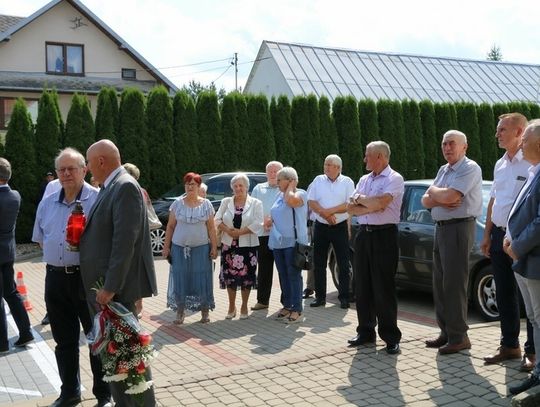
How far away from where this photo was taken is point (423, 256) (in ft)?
27.3

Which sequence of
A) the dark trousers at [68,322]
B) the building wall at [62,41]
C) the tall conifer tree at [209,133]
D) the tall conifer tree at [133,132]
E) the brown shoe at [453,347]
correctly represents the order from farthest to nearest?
the building wall at [62,41] < the tall conifer tree at [209,133] < the tall conifer tree at [133,132] < the brown shoe at [453,347] < the dark trousers at [68,322]

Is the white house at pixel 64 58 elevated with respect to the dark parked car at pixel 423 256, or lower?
elevated

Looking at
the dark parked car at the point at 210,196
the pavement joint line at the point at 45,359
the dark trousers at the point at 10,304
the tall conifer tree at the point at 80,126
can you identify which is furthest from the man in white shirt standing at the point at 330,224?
the tall conifer tree at the point at 80,126

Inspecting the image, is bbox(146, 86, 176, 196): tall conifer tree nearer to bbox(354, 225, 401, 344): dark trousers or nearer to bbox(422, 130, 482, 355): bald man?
bbox(354, 225, 401, 344): dark trousers

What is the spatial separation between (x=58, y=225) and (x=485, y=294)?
5.16 meters

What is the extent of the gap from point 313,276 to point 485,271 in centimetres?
275

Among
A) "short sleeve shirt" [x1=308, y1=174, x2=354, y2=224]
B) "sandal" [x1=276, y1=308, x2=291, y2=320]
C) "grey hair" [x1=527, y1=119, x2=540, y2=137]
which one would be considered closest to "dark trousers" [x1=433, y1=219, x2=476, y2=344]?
"grey hair" [x1=527, y1=119, x2=540, y2=137]

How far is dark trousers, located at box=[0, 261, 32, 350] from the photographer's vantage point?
6777mm

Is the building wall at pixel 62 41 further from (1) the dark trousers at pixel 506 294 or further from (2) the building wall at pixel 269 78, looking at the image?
(1) the dark trousers at pixel 506 294

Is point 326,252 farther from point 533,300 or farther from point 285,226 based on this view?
point 533,300

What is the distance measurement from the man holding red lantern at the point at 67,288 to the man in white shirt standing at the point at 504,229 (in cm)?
349

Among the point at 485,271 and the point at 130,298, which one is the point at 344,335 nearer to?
the point at 485,271

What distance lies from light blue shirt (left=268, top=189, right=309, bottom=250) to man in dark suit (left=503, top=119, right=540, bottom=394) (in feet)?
11.8

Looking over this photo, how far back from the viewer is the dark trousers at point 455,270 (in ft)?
19.2
